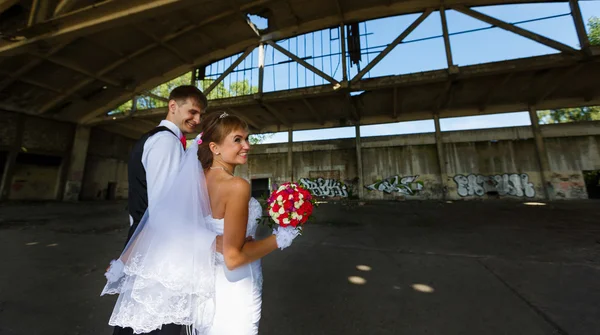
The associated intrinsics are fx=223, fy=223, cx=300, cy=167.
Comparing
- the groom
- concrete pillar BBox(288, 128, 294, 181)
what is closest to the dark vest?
the groom

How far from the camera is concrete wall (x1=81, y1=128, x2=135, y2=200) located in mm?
14141

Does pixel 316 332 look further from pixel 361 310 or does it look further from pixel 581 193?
pixel 581 193

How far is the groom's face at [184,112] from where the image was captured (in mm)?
1570

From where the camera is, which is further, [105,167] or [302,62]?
[105,167]

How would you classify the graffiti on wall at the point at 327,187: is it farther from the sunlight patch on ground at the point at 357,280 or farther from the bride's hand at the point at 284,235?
the bride's hand at the point at 284,235

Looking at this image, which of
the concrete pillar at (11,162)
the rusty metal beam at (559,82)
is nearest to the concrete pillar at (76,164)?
the concrete pillar at (11,162)

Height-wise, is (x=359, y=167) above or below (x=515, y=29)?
below

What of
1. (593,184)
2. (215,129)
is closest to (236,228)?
(215,129)

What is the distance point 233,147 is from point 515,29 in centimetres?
1319

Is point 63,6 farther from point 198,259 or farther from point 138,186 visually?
point 198,259

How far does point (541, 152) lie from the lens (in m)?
11.6

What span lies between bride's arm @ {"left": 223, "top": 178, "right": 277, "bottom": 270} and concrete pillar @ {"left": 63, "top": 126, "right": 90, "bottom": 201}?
1747 centimetres

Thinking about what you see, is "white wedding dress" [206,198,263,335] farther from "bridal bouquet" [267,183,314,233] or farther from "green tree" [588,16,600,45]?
"green tree" [588,16,600,45]

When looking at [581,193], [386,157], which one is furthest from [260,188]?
[581,193]
